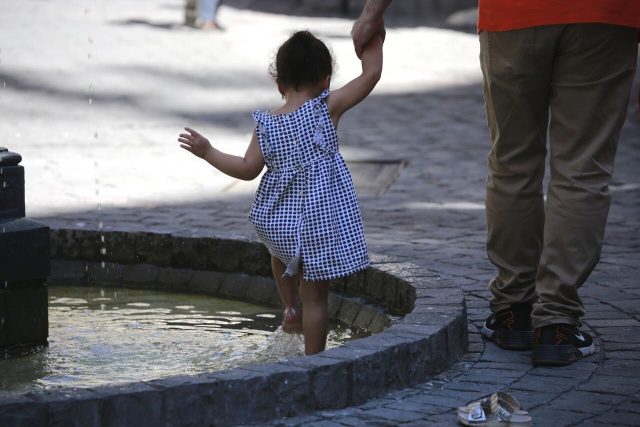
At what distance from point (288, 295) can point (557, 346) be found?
1.04m

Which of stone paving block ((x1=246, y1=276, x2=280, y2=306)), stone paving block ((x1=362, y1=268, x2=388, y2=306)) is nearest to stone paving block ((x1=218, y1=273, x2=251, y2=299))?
stone paving block ((x1=246, y1=276, x2=280, y2=306))

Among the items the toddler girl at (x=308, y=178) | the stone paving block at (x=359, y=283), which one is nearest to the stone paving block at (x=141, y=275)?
the stone paving block at (x=359, y=283)

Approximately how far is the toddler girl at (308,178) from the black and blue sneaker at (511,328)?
0.55 metres

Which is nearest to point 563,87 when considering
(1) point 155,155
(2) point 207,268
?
(2) point 207,268

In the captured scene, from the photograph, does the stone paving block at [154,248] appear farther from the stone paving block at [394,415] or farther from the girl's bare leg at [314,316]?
the stone paving block at [394,415]

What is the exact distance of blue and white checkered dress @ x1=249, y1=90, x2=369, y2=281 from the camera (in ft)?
14.5

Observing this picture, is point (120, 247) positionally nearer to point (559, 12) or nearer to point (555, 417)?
point (559, 12)

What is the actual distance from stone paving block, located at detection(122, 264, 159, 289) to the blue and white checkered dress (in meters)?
1.64

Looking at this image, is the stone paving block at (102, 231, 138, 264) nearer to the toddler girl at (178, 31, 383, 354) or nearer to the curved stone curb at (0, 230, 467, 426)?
the curved stone curb at (0, 230, 467, 426)

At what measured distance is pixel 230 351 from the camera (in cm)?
485

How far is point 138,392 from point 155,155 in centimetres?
681

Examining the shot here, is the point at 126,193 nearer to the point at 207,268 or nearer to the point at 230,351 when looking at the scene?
the point at 207,268

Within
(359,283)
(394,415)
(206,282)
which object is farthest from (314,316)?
(206,282)

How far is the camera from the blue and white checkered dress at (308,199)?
4406 millimetres
